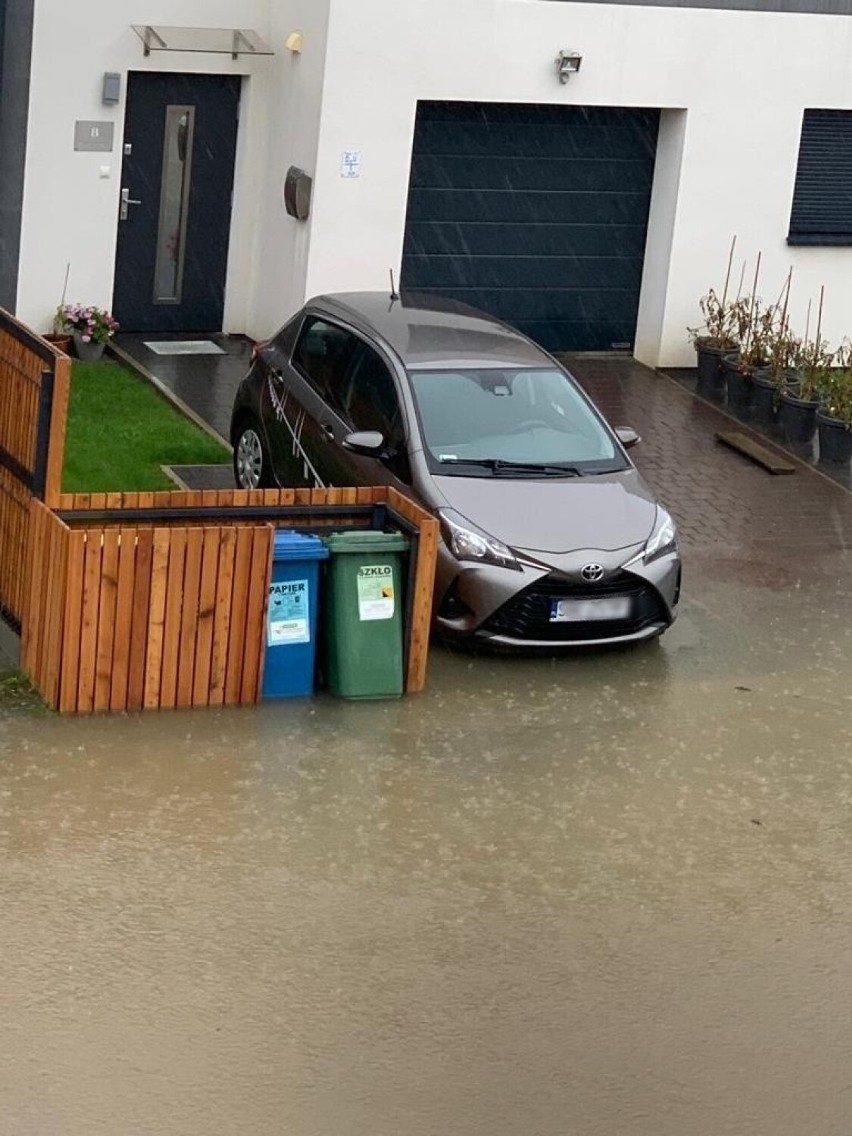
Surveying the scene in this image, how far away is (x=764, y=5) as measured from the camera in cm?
1822

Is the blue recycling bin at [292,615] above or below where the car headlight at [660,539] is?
below

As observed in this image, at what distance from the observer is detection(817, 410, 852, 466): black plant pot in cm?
1628

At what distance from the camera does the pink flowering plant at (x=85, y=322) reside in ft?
55.7

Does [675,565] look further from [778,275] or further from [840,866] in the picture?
[778,275]

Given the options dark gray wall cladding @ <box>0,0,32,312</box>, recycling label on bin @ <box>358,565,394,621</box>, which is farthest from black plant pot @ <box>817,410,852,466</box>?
dark gray wall cladding @ <box>0,0,32,312</box>

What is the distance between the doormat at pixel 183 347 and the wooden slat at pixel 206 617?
7603 mm

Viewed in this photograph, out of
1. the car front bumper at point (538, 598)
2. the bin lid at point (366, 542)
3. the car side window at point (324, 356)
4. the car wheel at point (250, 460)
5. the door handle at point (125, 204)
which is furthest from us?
the door handle at point (125, 204)

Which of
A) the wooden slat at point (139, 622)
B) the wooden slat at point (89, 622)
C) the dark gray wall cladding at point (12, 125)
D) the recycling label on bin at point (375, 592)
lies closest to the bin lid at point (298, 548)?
the recycling label on bin at point (375, 592)

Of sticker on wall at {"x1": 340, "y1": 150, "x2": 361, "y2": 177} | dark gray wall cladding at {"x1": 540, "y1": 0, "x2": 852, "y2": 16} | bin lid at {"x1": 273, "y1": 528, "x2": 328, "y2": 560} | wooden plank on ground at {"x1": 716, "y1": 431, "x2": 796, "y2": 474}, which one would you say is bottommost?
bin lid at {"x1": 273, "y1": 528, "x2": 328, "y2": 560}

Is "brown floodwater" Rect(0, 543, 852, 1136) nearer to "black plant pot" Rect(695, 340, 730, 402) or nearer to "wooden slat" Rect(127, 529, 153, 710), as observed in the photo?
"wooden slat" Rect(127, 529, 153, 710)

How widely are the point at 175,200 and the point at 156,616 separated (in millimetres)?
8371

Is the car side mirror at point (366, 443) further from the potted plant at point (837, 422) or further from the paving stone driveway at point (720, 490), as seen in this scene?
the potted plant at point (837, 422)

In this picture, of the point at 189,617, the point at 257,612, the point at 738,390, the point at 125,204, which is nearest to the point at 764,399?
the point at 738,390

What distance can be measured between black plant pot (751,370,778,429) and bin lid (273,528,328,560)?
25.0 ft
